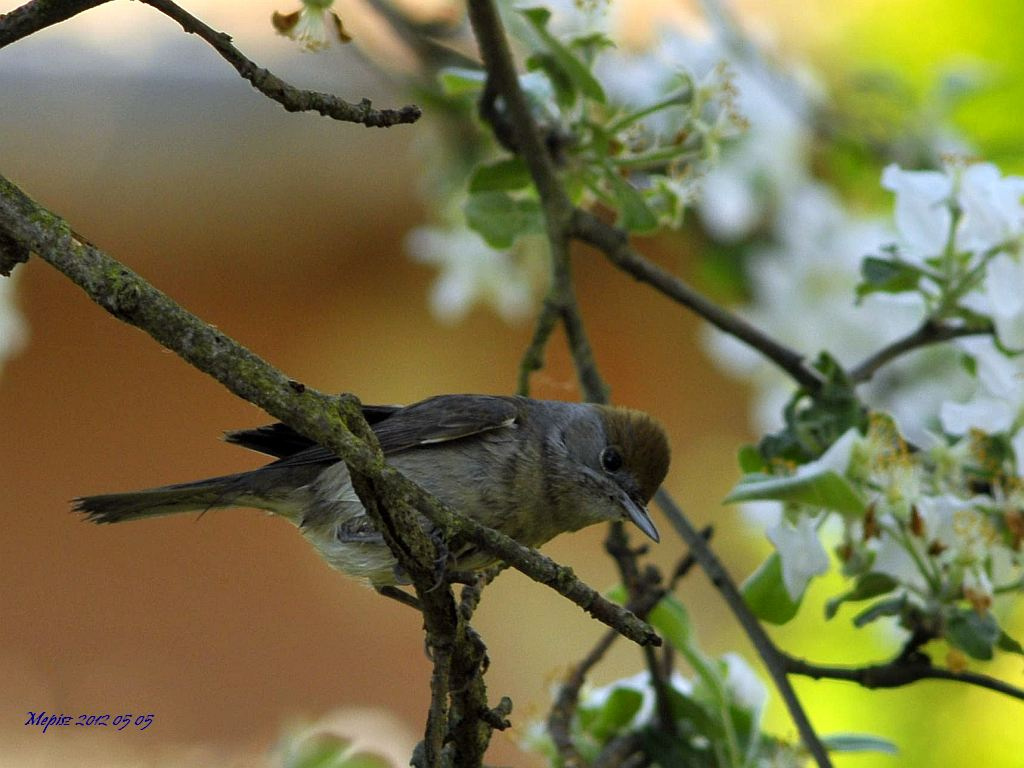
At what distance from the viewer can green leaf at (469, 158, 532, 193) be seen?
2.87m

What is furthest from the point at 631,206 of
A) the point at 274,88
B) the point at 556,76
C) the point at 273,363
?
the point at 273,363

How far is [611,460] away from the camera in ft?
9.27

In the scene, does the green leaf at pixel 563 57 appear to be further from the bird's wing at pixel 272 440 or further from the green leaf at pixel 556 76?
the bird's wing at pixel 272 440

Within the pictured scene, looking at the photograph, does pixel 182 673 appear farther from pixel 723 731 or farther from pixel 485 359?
pixel 723 731

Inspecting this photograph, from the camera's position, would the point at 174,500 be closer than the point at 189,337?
No

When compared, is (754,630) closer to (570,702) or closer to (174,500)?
(570,702)

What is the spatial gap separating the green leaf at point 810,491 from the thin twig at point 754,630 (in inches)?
11.8

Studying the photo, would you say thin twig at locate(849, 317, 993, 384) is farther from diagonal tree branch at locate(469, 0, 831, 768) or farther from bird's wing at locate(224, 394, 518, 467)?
bird's wing at locate(224, 394, 518, 467)

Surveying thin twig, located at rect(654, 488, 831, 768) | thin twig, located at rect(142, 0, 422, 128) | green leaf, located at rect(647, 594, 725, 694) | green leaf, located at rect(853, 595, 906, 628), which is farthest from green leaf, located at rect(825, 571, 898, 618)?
thin twig, located at rect(142, 0, 422, 128)

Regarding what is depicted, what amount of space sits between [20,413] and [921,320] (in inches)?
153

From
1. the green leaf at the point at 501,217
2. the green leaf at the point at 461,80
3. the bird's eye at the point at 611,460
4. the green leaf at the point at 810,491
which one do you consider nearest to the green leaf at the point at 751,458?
the bird's eye at the point at 611,460

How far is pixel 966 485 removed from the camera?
252 centimetres

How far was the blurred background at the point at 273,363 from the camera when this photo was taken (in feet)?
14.1

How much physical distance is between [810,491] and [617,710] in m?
0.68
